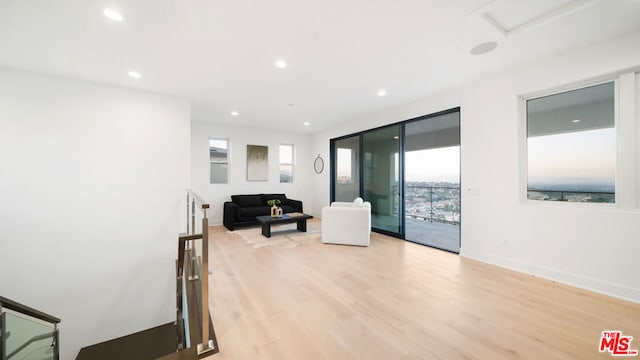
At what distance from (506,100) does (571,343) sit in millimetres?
2829

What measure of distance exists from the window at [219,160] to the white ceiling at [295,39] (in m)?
2.69

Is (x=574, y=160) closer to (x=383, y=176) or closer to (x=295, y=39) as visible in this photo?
(x=383, y=176)

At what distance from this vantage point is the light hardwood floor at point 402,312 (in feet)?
5.51

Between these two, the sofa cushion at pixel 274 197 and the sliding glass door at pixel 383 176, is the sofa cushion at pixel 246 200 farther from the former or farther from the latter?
the sliding glass door at pixel 383 176

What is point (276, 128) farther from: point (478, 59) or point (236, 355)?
point (236, 355)

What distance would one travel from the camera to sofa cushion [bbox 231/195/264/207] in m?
6.24

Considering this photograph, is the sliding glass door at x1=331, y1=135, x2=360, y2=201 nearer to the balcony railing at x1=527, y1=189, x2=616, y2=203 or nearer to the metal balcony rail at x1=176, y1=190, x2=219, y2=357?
the balcony railing at x1=527, y1=189, x2=616, y2=203

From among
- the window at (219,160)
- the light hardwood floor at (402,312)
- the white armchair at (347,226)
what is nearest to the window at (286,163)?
the window at (219,160)

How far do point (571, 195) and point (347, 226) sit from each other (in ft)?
9.96

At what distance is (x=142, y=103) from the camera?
3.79 metres

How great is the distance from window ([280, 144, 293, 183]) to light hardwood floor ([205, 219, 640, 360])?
4.23m

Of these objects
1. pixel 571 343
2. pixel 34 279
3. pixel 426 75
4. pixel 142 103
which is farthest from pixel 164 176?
pixel 571 343

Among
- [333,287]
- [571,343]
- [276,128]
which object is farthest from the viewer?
[276,128]

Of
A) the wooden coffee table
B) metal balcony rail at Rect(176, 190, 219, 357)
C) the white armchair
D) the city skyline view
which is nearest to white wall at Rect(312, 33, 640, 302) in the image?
A: the city skyline view
